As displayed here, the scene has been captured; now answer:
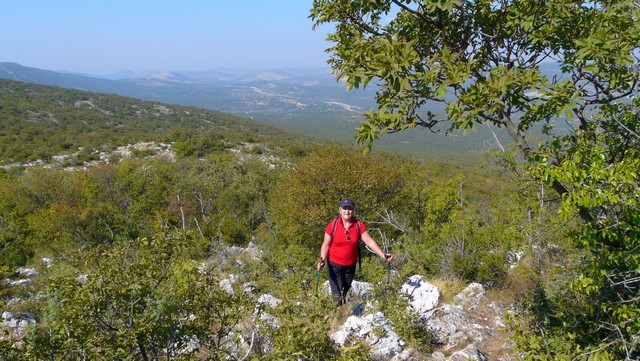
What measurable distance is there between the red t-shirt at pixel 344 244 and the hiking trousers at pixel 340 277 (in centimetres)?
14

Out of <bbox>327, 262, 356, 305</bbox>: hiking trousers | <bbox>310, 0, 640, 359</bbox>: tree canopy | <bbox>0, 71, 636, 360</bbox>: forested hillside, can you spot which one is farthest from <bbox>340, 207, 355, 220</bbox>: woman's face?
<bbox>310, 0, 640, 359</bbox>: tree canopy

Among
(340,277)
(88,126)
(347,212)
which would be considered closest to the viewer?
(347,212)

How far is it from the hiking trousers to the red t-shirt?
138 mm

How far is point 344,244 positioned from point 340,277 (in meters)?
0.71

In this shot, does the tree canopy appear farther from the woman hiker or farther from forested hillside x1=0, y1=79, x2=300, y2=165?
forested hillside x1=0, y1=79, x2=300, y2=165

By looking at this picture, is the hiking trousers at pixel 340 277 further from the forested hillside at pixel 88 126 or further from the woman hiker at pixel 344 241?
the forested hillside at pixel 88 126

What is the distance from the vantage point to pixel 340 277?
6.60 m

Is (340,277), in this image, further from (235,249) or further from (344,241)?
(235,249)

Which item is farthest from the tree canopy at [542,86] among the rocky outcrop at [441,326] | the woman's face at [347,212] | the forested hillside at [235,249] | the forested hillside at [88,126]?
the forested hillside at [88,126]

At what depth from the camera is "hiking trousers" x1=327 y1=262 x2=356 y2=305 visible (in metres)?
6.50

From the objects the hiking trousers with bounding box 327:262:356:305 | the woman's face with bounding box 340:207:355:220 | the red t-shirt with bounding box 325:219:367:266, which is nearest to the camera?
the woman's face with bounding box 340:207:355:220

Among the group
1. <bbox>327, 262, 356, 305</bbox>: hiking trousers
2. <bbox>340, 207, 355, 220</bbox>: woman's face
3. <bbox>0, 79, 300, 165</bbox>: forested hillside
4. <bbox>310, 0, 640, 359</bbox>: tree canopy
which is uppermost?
<bbox>310, 0, 640, 359</bbox>: tree canopy

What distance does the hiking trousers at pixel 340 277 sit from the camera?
6.50m

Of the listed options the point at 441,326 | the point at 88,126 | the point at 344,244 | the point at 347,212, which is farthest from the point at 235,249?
the point at 88,126
